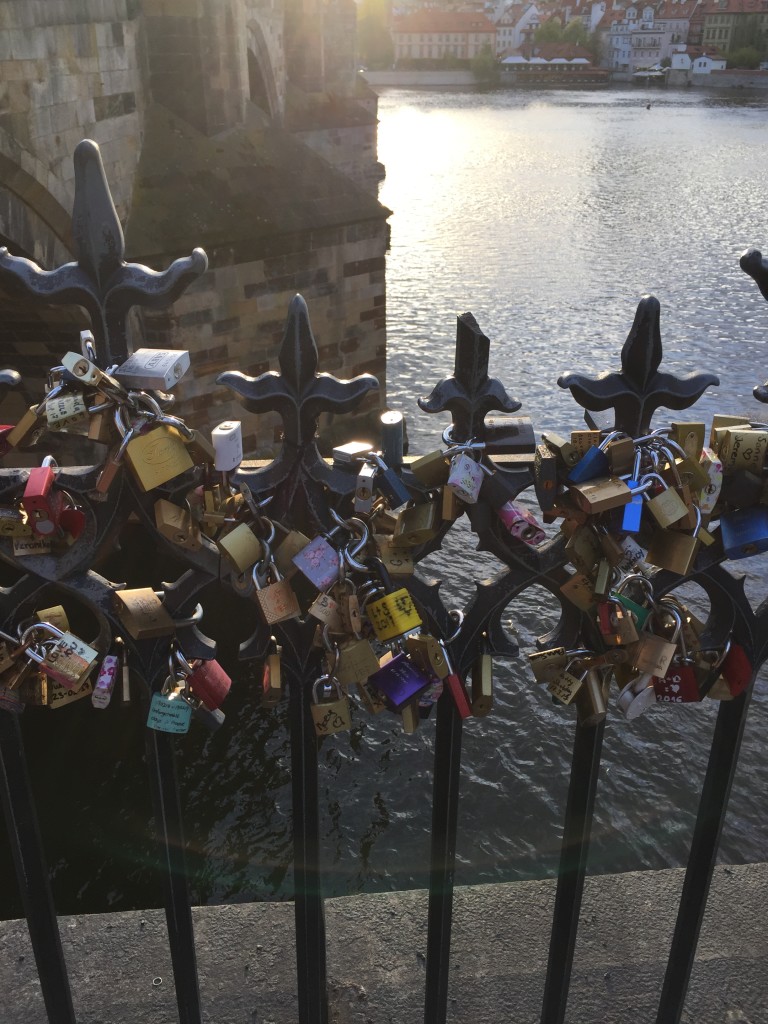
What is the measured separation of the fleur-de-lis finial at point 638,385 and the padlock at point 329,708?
605 mm

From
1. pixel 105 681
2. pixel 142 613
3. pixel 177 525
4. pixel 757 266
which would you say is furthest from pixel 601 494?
pixel 105 681

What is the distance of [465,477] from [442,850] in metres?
0.83

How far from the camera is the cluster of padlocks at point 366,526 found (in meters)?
1.44

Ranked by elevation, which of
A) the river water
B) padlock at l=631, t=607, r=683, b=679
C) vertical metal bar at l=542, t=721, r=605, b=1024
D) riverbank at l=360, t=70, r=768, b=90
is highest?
padlock at l=631, t=607, r=683, b=679

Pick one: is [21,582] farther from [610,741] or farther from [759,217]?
[759,217]

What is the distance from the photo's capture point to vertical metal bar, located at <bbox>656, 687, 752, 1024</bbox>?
1879 mm

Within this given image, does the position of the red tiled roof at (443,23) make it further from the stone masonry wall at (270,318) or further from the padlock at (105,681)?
the padlock at (105,681)

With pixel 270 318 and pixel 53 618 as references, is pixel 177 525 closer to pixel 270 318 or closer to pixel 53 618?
pixel 53 618

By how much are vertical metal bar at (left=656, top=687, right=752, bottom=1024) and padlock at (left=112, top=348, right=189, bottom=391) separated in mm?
1145

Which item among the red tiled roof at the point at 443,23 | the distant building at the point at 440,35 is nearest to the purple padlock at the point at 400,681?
the distant building at the point at 440,35

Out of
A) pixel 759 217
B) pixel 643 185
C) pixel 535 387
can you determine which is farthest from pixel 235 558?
pixel 643 185

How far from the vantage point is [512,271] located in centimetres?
2369

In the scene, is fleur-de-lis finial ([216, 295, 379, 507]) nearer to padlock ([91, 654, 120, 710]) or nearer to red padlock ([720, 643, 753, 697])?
padlock ([91, 654, 120, 710])

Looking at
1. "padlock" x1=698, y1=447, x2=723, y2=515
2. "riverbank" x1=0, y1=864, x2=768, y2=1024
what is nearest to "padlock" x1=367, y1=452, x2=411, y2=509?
"padlock" x1=698, y1=447, x2=723, y2=515
